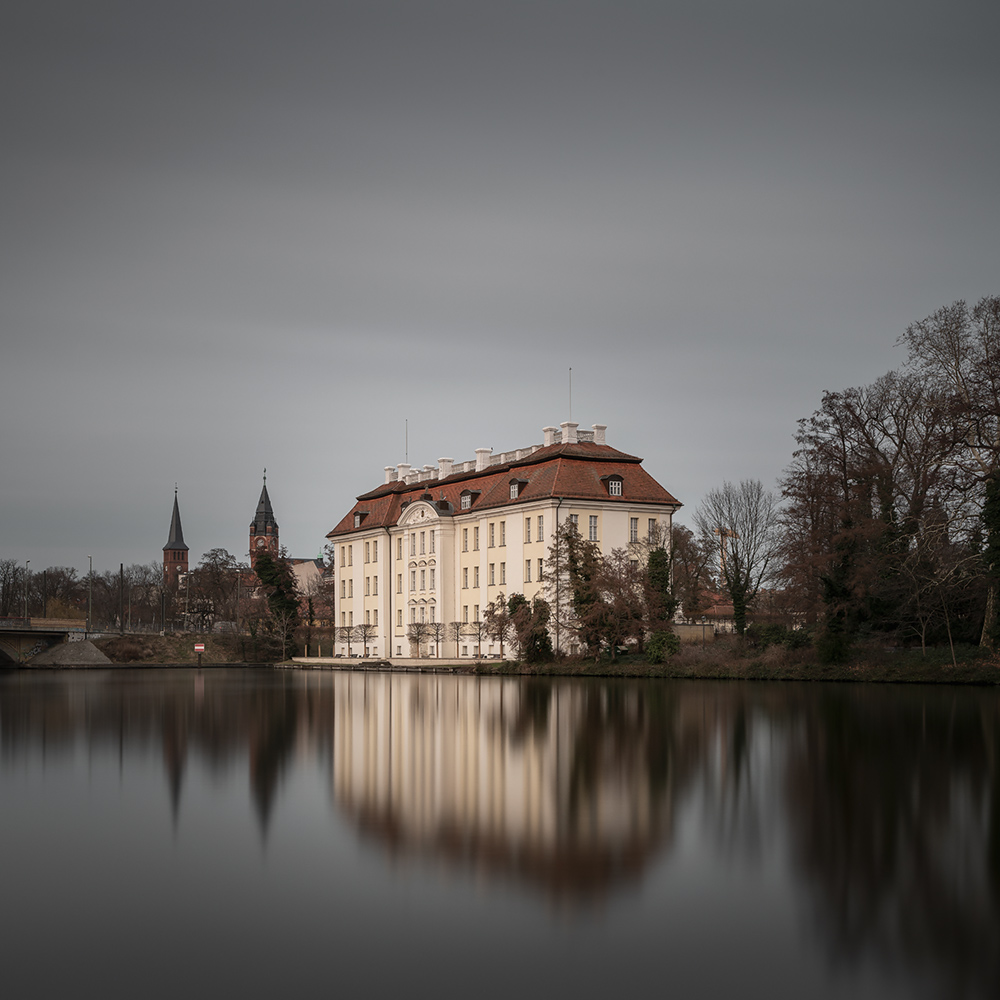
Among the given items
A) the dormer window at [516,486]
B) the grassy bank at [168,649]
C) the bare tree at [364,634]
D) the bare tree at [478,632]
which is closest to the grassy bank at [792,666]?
the bare tree at [478,632]

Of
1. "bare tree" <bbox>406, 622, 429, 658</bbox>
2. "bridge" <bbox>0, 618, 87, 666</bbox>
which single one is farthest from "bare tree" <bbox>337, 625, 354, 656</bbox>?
"bridge" <bbox>0, 618, 87, 666</bbox>

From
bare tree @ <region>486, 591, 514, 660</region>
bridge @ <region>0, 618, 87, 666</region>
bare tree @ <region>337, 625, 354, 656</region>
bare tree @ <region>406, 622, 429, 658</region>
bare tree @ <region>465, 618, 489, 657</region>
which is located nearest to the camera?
bare tree @ <region>486, 591, 514, 660</region>

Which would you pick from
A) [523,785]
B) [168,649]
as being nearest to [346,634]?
[168,649]

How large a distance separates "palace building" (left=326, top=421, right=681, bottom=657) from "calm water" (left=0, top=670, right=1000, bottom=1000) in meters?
→ 47.6

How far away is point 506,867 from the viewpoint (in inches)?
354

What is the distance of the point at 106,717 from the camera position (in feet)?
90.0

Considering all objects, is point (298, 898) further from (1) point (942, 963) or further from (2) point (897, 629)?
(2) point (897, 629)

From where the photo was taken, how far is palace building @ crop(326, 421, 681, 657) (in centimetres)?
6762

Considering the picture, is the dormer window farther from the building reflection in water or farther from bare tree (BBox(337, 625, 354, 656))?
the building reflection in water

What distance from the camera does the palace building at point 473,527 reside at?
222ft

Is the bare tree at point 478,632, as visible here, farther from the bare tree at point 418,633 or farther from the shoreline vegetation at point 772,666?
the bare tree at point 418,633

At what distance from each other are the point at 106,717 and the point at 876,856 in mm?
22227

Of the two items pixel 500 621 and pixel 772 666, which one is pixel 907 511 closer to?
pixel 772 666

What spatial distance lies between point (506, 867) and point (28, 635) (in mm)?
85265
